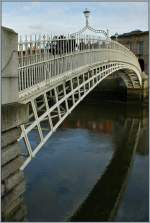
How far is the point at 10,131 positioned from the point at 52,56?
348 centimetres

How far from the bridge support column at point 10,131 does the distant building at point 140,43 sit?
3193 cm

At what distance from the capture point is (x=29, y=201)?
28.1 ft

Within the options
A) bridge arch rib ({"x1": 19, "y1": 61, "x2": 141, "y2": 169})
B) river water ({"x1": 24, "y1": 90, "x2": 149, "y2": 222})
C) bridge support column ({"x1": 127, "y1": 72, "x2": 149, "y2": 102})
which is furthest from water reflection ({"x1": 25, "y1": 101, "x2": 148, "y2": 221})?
bridge support column ({"x1": 127, "y1": 72, "x2": 149, "y2": 102})

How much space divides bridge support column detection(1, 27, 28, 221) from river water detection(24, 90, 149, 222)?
1.85m

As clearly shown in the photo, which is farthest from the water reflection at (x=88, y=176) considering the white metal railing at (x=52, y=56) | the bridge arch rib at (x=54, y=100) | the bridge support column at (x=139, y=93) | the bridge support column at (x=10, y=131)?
the bridge support column at (x=139, y=93)

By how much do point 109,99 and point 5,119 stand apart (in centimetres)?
2439

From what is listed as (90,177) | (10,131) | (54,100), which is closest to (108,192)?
(90,177)

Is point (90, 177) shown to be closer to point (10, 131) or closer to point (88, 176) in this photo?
point (88, 176)

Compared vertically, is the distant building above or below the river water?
above

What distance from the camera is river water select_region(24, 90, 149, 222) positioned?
8320mm

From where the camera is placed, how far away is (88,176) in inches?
417

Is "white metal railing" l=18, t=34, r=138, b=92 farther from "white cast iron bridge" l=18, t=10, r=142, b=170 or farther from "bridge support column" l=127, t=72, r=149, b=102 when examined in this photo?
"bridge support column" l=127, t=72, r=149, b=102

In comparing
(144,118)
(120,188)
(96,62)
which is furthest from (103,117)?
(120,188)

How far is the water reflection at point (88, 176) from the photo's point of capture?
8336 millimetres
